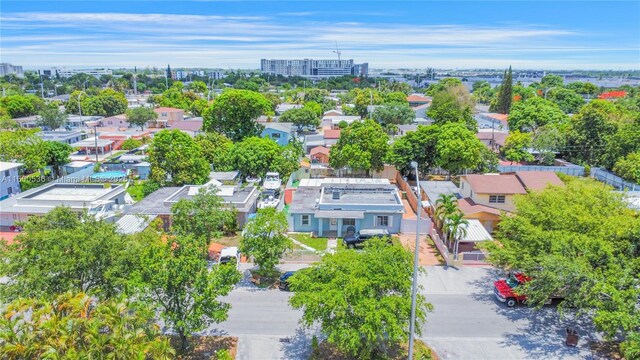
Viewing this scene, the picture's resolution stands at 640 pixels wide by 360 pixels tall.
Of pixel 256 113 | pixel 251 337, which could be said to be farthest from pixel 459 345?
pixel 256 113

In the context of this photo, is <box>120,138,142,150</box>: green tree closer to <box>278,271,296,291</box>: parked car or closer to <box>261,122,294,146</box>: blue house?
<box>261,122,294,146</box>: blue house

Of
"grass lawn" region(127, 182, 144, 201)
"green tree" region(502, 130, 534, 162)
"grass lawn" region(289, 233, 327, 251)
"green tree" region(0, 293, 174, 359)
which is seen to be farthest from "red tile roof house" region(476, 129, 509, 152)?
"green tree" region(0, 293, 174, 359)

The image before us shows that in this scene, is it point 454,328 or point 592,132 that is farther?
point 592,132

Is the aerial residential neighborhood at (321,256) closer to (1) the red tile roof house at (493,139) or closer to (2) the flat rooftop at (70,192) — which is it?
(2) the flat rooftop at (70,192)

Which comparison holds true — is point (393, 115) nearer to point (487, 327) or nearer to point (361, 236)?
point (361, 236)

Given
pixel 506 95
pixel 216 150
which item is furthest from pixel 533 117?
pixel 216 150
